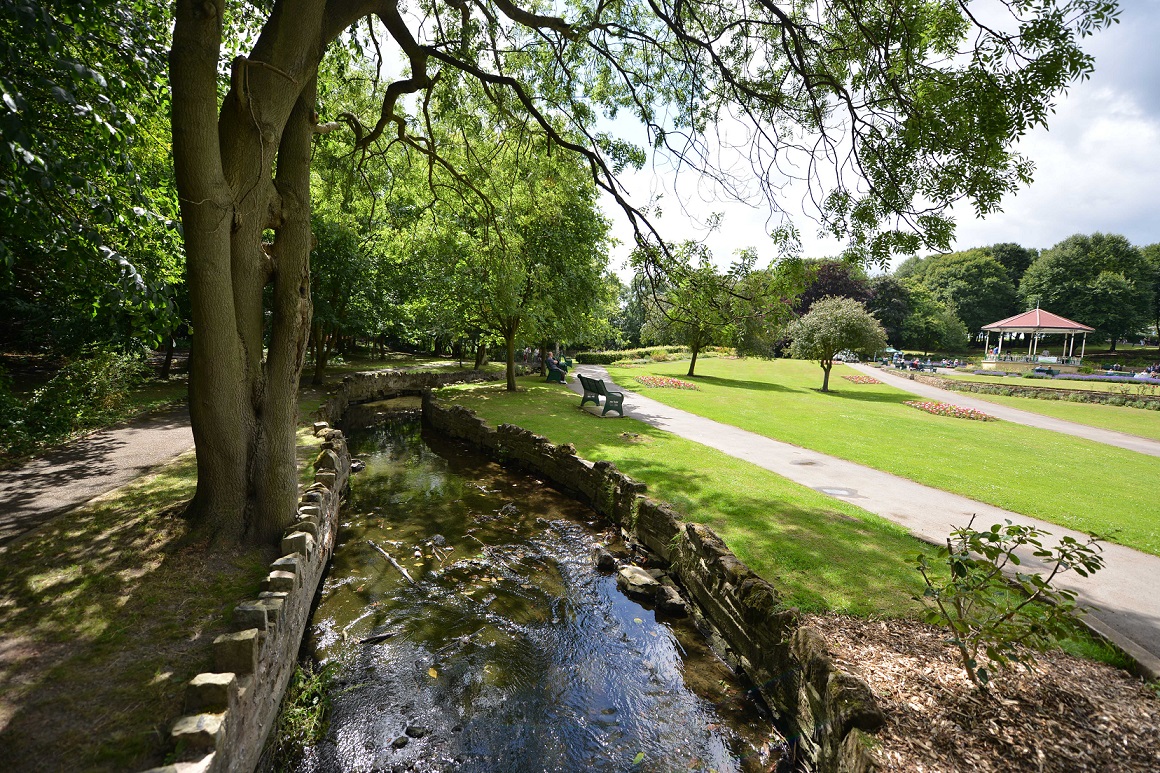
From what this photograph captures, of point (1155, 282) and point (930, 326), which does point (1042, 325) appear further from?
point (1155, 282)

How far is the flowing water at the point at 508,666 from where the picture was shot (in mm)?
4004

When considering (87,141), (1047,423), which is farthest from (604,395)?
(1047,423)

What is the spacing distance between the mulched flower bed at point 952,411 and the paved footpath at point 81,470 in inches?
1008

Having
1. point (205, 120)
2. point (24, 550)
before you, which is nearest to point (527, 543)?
point (24, 550)

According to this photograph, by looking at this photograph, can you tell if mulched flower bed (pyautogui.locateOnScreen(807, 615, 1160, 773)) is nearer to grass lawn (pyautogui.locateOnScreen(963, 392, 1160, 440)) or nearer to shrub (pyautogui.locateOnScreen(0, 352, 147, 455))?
shrub (pyautogui.locateOnScreen(0, 352, 147, 455))

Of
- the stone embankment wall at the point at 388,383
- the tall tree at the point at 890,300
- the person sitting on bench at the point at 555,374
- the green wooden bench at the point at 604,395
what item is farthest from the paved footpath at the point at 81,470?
the tall tree at the point at 890,300

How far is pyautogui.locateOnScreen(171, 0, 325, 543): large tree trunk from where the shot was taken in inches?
187

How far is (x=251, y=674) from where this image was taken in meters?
3.46

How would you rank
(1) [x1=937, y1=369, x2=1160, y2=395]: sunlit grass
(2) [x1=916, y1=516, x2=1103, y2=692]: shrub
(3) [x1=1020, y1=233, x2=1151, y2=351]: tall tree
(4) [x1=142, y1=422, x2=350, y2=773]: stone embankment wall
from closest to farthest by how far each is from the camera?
(4) [x1=142, y1=422, x2=350, y2=773]: stone embankment wall → (2) [x1=916, y1=516, x2=1103, y2=692]: shrub → (1) [x1=937, y1=369, x2=1160, y2=395]: sunlit grass → (3) [x1=1020, y1=233, x2=1151, y2=351]: tall tree

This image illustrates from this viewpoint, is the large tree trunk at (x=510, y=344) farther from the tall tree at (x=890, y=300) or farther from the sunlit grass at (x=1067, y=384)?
the tall tree at (x=890, y=300)

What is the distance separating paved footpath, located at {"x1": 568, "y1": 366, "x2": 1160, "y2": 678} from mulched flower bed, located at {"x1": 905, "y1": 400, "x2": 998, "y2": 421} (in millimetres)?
12251

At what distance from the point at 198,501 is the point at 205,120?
4071mm

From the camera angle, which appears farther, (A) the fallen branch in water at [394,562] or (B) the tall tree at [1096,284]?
(B) the tall tree at [1096,284]

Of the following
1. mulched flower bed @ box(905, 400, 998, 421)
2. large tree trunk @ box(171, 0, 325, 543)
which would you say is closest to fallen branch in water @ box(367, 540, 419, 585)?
large tree trunk @ box(171, 0, 325, 543)
